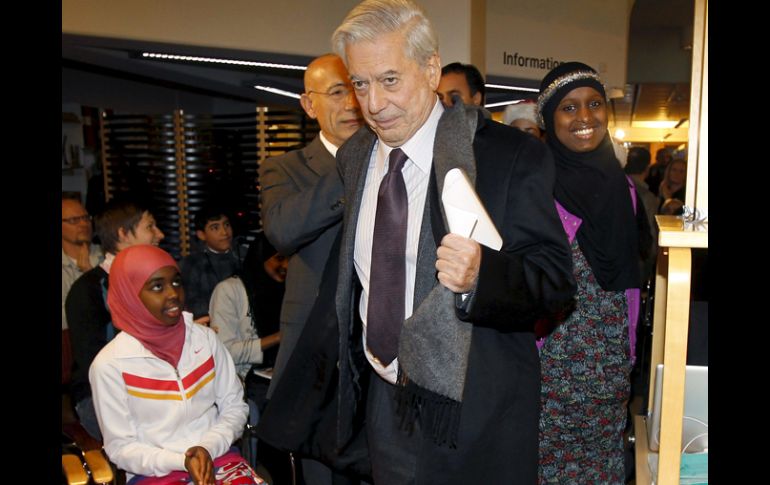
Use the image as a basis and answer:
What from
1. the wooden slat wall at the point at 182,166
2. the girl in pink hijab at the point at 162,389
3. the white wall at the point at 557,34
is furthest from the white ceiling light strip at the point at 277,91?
the girl in pink hijab at the point at 162,389

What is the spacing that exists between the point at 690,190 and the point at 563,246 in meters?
0.35

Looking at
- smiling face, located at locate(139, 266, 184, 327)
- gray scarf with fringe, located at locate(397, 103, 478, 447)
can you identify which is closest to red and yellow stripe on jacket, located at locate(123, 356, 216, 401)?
smiling face, located at locate(139, 266, 184, 327)

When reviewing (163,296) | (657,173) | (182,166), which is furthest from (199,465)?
(657,173)

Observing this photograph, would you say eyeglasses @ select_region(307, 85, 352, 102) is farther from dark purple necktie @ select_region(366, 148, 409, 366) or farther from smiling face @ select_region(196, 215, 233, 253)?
smiling face @ select_region(196, 215, 233, 253)

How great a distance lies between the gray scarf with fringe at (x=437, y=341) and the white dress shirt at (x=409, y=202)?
70 mm

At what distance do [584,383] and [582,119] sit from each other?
87 cm

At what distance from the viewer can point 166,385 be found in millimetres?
2703

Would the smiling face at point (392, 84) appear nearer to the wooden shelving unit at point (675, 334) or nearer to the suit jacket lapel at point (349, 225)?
the suit jacket lapel at point (349, 225)

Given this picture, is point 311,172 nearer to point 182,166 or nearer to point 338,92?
point 338,92

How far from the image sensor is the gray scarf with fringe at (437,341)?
1.62 metres
